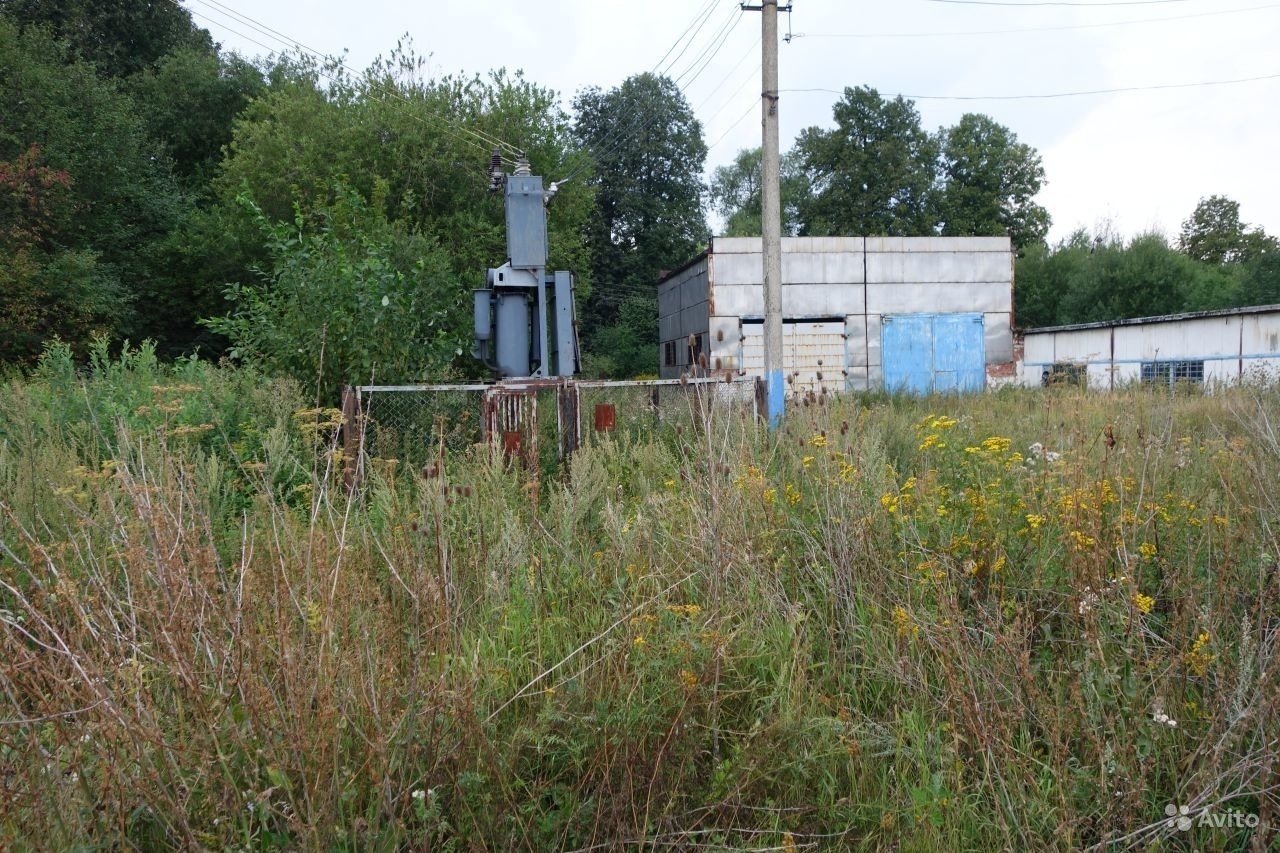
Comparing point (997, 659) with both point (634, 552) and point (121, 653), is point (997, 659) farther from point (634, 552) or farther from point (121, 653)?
point (121, 653)

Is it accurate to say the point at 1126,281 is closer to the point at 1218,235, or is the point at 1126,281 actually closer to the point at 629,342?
the point at 1218,235

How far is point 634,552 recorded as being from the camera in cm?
375

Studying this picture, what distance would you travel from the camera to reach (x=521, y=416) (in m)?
7.17

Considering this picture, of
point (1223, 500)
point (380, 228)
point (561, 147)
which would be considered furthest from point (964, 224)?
point (1223, 500)

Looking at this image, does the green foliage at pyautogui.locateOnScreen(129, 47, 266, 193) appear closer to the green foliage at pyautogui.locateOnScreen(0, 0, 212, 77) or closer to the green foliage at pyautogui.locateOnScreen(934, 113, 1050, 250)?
the green foliage at pyautogui.locateOnScreen(0, 0, 212, 77)

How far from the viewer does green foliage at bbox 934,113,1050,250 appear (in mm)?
48312

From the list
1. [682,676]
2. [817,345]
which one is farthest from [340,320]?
[817,345]

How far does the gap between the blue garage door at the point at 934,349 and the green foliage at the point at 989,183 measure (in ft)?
94.2

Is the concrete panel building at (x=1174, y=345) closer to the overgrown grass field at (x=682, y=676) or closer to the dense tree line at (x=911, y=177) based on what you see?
the overgrown grass field at (x=682, y=676)

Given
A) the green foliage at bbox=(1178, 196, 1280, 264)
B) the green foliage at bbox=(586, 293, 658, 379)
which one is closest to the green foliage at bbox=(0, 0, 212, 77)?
the green foliage at bbox=(586, 293, 658, 379)

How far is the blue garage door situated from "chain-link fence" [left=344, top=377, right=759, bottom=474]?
15.3 metres

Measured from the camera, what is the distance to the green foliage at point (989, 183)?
48.3m

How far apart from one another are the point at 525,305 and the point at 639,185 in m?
43.9

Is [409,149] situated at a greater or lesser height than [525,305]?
greater
